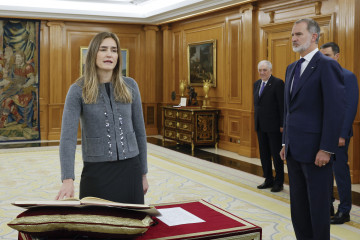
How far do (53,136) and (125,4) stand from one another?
13.4 feet

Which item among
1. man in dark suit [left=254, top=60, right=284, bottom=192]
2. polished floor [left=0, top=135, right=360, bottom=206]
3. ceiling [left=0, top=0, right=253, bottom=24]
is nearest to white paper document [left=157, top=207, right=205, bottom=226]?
polished floor [left=0, top=135, right=360, bottom=206]

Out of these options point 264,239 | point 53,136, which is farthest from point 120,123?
point 53,136

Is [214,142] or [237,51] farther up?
[237,51]

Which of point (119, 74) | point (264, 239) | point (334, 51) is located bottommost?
point (264, 239)

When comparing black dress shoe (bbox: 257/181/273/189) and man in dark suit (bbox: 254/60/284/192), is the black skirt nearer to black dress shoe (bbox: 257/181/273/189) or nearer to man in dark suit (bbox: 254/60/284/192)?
man in dark suit (bbox: 254/60/284/192)

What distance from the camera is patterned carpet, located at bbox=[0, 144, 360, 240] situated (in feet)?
14.7

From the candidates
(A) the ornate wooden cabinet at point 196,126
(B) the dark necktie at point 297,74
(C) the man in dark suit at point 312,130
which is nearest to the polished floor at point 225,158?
(A) the ornate wooden cabinet at point 196,126

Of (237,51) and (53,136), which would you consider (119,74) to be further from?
(53,136)

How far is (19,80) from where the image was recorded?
11.3m

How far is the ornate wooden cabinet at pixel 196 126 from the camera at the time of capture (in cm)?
966

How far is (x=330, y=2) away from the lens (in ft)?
22.9

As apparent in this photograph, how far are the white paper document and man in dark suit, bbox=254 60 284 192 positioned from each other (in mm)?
3656

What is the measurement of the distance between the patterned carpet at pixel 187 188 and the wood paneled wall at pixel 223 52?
5.45 ft

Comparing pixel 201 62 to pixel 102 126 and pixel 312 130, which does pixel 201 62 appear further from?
pixel 102 126
